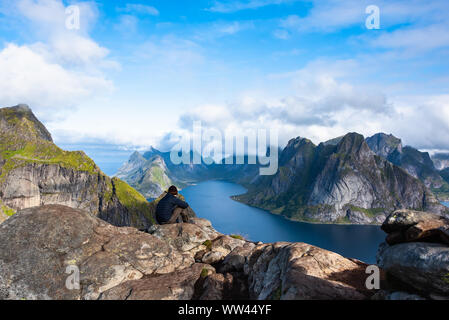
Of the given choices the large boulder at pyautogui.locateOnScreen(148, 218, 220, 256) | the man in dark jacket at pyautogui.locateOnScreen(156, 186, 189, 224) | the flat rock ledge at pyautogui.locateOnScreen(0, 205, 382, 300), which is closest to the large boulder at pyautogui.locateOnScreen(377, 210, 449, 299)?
the flat rock ledge at pyautogui.locateOnScreen(0, 205, 382, 300)

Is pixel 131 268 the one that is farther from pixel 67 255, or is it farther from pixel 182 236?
pixel 182 236

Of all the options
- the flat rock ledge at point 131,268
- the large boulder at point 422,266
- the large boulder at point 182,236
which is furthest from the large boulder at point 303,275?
the large boulder at point 182,236

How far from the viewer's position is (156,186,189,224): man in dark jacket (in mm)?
24984

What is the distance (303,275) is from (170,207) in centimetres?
1624

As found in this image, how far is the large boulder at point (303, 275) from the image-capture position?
11664 mm

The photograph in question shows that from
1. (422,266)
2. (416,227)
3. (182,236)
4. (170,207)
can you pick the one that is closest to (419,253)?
(422,266)

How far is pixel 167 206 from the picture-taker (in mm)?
25422

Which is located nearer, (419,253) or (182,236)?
(419,253)

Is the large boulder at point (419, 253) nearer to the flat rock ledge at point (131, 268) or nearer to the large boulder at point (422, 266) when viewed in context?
the large boulder at point (422, 266)

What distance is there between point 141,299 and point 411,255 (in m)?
13.8

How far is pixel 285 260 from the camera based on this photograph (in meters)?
15.1

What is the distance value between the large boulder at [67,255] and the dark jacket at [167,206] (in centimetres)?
602

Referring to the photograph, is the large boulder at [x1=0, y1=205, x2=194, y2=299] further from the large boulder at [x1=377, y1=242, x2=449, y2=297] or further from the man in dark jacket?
the large boulder at [x1=377, y1=242, x2=449, y2=297]
